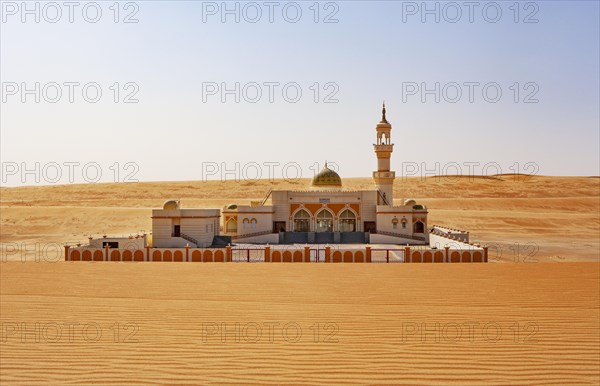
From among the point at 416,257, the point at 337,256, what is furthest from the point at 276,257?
the point at 416,257

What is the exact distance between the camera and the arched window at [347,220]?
1593 inches

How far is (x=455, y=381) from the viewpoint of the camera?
28.8 feet

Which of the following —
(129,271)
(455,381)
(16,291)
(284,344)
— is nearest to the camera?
(455,381)

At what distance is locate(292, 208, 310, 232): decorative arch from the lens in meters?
40.6

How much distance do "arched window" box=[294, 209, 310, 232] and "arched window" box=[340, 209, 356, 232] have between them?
266 cm

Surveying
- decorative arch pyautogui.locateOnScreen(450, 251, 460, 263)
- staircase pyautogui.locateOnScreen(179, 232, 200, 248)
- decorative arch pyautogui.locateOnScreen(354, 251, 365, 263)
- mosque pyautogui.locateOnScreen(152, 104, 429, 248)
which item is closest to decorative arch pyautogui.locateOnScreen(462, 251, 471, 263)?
decorative arch pyautogui.locateOnScreen(450, 251, 460, 263)

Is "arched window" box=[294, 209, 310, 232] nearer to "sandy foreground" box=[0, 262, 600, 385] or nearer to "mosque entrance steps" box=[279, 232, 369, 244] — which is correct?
"mosque entrance steps" box=[279, 232, 369, 244]

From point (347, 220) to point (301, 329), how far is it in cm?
2879

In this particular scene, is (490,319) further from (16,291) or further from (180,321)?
(16,291)

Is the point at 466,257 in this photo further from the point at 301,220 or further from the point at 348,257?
the point at 301,220

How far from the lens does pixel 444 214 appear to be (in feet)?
217

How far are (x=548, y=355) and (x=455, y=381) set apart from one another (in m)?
2.49

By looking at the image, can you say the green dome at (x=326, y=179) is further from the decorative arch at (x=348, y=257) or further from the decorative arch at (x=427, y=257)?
the decorative arch at (x=427, y=257)

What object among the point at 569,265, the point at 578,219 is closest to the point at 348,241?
the point at 569,265
